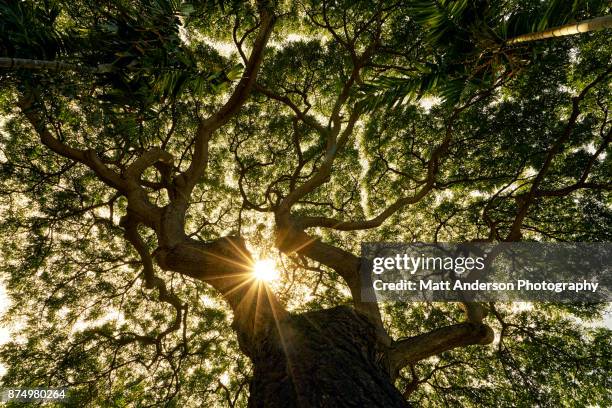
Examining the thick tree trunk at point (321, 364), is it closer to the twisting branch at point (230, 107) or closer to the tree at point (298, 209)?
the tree at point (298, 209)

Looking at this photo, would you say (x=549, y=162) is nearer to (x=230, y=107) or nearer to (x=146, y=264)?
(x=230, y=107)

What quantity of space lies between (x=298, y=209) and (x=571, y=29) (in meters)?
8.04

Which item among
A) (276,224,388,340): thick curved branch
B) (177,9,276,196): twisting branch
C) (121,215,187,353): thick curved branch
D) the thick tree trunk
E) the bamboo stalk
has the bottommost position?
the thick tree trunk

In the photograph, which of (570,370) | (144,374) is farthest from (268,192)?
(570,370)

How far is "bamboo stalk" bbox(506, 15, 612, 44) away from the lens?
145 cm

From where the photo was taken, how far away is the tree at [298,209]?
5043mm

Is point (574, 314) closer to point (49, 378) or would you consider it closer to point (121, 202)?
point (121, 202)

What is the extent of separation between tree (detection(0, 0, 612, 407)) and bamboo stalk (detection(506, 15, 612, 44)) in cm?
251

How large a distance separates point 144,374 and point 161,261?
604 centimetres

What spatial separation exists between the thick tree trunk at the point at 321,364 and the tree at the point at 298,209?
55mm

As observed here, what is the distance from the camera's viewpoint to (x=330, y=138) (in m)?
6.78

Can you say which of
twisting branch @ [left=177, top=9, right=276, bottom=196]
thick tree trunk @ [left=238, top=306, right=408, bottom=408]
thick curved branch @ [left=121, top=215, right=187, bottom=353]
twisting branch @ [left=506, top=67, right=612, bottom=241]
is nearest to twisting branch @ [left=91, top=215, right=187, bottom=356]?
thick curved branch @ [left=121, top=215, right=187, bottom=353]

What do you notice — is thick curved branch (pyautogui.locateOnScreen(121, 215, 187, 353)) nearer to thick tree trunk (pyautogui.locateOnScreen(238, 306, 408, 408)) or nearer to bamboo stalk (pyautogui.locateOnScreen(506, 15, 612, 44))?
thick tree trunk (pyautogui.locateOnScreen(238, 306, 408, 408))

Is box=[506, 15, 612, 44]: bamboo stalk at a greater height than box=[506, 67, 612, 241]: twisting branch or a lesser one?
lesser
